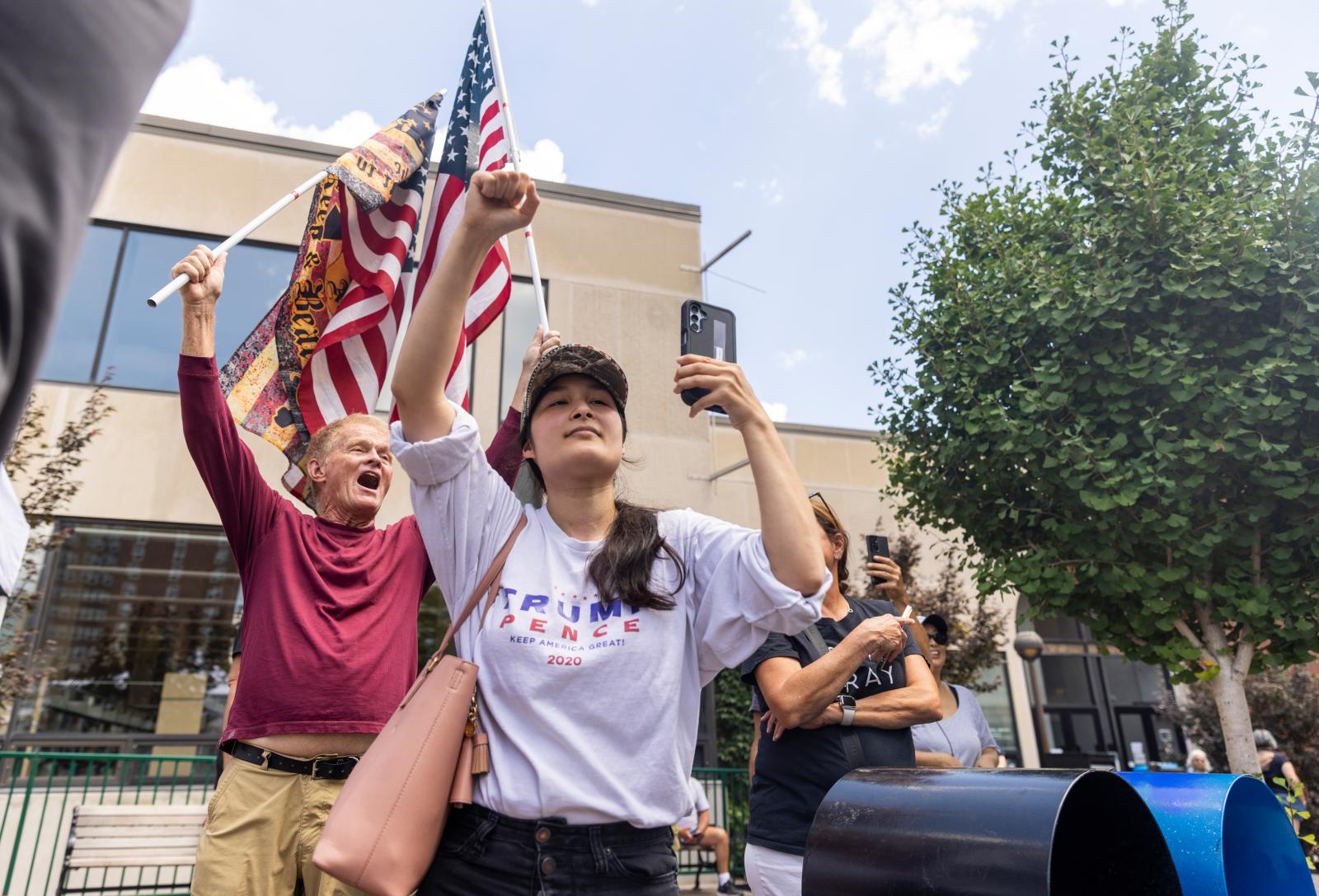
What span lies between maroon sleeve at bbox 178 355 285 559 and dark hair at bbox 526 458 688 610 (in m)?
1.32

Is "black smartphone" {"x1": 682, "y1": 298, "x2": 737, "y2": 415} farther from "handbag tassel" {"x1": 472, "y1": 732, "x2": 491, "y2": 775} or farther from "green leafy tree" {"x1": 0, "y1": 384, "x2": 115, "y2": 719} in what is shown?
"green leafy tree" {"x1": 0, "y1": 384, "x2": 115, "y2": 719}

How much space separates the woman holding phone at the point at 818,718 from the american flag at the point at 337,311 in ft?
7.90

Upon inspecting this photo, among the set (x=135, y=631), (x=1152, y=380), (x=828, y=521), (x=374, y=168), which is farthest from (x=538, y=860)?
(x=135, y=631)

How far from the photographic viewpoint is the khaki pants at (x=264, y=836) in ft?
8.03

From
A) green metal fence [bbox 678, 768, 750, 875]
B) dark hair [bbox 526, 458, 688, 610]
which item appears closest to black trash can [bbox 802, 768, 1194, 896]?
dark hair [bbox 526, 458, 688, 610]

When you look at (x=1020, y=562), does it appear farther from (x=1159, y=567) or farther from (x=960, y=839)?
(x=960, y=839)

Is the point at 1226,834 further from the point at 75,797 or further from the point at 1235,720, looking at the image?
the point at 75,797

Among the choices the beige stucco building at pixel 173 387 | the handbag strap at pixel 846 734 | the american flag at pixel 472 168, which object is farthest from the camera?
the beige stucco building at pixel 173 387

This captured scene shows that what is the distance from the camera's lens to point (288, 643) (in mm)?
2645

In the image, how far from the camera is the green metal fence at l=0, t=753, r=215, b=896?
244 inches

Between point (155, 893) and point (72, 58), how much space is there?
23.9 ft

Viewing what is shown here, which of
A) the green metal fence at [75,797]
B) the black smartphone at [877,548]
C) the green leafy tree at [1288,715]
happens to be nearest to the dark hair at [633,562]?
the black smartphone at [877,548]

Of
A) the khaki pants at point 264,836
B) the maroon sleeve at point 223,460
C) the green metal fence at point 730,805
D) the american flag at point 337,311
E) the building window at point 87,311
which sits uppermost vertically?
the building window at point 87,311

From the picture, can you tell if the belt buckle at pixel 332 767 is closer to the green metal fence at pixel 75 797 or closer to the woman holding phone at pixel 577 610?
the woman holding phone at pixel 577 610
